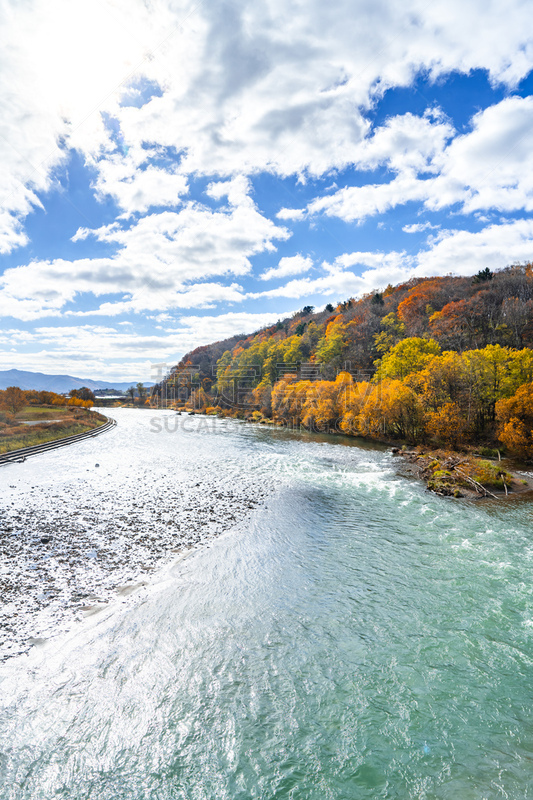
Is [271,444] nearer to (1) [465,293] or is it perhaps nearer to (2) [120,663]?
(2) [120,663]

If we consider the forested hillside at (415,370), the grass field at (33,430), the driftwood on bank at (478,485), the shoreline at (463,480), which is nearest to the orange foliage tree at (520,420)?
the forested hillside at (415,370)

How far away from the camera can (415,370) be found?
151ft

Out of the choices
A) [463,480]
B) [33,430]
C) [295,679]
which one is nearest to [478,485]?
[463,480]

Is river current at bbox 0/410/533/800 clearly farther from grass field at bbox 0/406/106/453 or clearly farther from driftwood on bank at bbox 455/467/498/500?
grass field at bbox 0/406/106/453

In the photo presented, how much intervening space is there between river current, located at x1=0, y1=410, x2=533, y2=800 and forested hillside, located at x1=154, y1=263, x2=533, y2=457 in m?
22.8

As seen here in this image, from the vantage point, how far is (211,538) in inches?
643

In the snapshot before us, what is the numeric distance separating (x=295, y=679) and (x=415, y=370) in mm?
43695

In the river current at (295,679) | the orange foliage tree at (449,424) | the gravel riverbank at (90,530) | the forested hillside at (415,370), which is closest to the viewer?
the river current at (295,679)

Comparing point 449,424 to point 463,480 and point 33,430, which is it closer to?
point 463,480

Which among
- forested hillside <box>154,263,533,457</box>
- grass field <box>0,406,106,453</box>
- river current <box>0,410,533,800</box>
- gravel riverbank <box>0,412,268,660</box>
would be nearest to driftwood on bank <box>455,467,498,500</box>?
river current <box>0,410,533,800</box>

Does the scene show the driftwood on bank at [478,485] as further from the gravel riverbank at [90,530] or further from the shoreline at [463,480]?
the gravel riverbank at [90,530]

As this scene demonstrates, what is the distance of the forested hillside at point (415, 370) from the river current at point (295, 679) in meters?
22.8

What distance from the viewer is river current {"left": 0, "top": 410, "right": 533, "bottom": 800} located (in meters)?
6.27

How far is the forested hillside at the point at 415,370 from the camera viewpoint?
35031 mm
